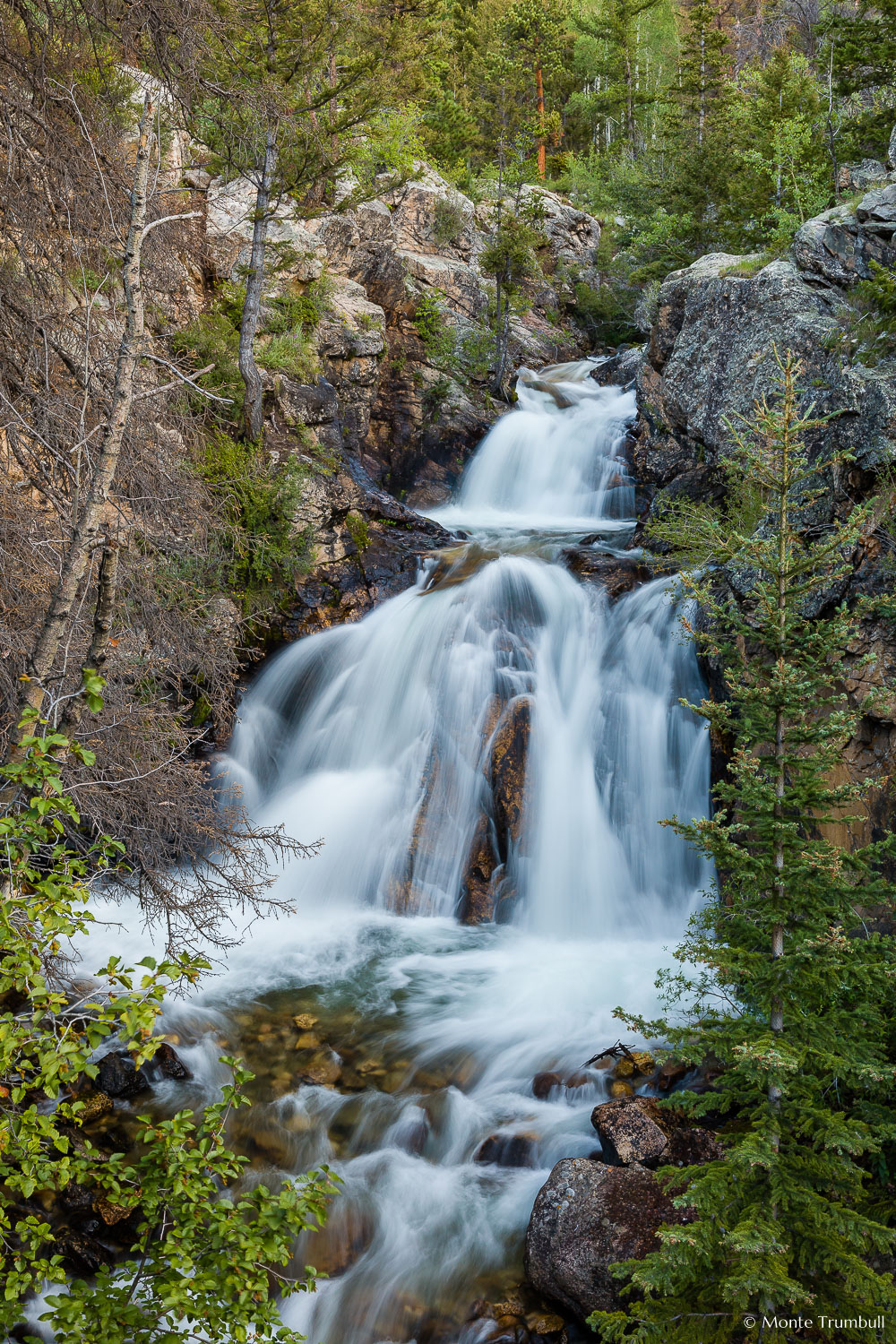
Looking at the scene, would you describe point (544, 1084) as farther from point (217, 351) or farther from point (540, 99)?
point (540, 99)

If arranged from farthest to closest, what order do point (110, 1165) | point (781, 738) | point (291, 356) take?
1. point (291, 356)
2. point (781, 738)
3. point (110, 1165)

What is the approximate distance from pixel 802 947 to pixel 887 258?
8.03 meters

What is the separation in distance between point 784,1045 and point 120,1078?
4809mm

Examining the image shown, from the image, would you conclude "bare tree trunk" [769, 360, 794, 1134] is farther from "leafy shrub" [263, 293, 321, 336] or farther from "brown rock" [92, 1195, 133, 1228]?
"leafy shrub" [263, 293, 321, 336]

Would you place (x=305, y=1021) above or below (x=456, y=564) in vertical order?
below

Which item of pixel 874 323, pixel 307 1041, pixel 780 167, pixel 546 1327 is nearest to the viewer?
pixel 546 1327

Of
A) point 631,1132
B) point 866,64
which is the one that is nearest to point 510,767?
point 631,1132

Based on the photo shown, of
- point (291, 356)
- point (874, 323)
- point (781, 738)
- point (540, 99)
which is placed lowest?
point (781, 738)

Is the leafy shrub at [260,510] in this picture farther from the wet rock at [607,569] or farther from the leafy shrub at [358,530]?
the wet rock at [607,569]

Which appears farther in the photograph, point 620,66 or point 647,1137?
point 620,66

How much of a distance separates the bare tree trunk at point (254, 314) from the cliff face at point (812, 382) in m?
5.96

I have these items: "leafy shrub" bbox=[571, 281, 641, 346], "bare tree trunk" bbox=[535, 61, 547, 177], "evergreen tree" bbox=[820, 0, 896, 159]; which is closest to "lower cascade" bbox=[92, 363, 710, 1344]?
"evergreen tree" bbox=[820, 0, 896, 159]

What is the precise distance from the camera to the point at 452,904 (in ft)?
29.2

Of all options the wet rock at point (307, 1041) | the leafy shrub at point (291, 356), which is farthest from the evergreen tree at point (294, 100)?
the wet rock at point (307, 1041)
